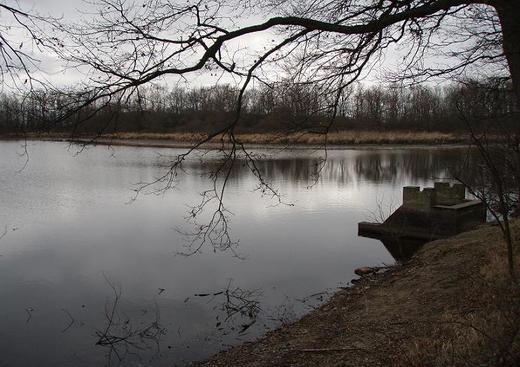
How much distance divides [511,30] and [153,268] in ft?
25.4

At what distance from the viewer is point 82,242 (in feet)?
41.9

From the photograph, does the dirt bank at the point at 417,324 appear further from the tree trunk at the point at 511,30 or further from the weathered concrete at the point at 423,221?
the weathered concrete at the point at 423,221

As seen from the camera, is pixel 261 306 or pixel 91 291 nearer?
pixel 261 306

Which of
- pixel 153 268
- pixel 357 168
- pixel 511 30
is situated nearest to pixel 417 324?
pixel 511 30

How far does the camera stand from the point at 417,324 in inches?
229

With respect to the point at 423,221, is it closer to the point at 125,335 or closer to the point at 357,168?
A: the point at 125,335

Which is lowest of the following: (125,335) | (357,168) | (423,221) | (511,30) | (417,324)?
(125,335)

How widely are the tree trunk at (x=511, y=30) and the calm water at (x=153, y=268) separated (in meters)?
4.59

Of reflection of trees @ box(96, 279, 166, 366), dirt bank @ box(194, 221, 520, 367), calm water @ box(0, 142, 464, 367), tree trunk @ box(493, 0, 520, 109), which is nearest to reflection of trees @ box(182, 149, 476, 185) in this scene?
calm water @ box(0, 142, 464, 367)

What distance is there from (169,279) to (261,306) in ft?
7.32

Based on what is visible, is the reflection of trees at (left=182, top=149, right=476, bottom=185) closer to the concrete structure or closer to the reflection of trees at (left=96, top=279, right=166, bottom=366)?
the concrete structure

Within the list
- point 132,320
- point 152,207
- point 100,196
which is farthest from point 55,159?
point 132,320

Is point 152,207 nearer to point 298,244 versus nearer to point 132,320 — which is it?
point 298,244

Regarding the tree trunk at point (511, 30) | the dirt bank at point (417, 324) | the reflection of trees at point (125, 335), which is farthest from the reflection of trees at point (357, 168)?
the tree trunk at point (511, 30)
